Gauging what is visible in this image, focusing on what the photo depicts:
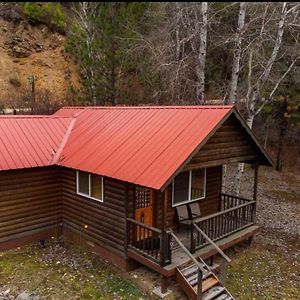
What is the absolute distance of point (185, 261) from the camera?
9586 mm

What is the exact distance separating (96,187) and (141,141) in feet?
7.68

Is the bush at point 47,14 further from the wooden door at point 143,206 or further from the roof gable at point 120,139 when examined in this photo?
the wooden door at point 143,206

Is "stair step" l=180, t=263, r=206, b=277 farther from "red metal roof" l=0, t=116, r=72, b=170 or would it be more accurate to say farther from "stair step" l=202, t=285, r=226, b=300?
"red metal roof" l=0, t=116, r=72, b=170

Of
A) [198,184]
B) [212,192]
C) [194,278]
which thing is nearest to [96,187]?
[198,184]

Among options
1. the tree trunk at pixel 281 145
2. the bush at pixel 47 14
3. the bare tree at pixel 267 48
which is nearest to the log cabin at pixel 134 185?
the bare tree at pixel 267 48

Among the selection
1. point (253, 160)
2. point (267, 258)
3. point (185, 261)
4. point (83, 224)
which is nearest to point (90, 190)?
point (83, 224)

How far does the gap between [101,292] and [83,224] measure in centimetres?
295

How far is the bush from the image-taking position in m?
33.1

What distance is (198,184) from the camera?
12.1 m

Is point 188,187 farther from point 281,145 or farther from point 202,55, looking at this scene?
point 281,145

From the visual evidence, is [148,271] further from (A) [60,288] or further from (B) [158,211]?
(A) [60,288]

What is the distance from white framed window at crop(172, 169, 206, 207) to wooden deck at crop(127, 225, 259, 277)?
1.16 m

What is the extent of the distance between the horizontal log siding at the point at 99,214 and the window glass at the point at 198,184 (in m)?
2.91

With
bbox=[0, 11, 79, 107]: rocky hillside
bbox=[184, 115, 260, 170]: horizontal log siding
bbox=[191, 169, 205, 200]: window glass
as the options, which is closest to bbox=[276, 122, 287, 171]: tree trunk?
bbox=[184, 115, 260, 170]: horizontal log siding
